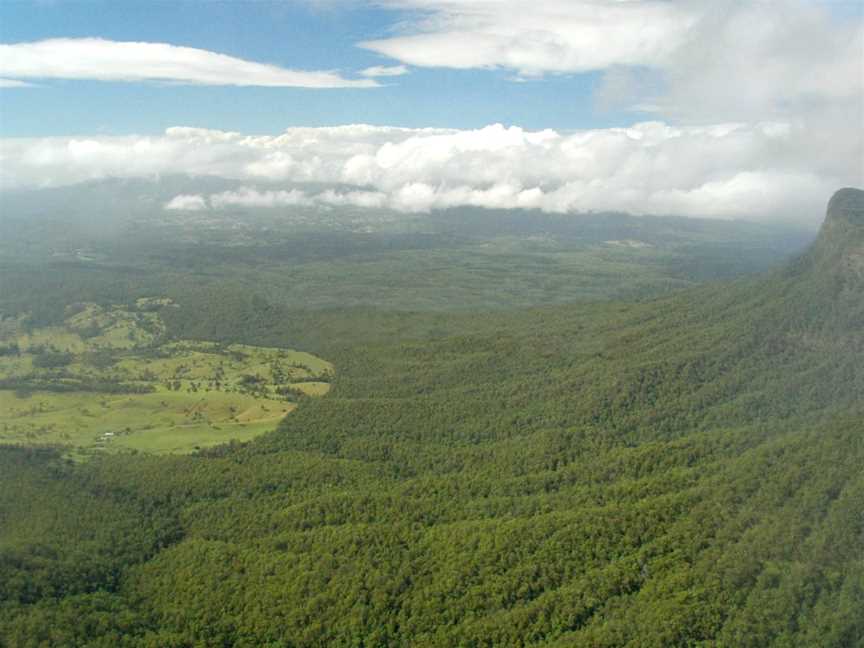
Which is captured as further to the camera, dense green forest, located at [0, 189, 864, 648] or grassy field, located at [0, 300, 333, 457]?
grassy field, located at [0, 300, 333, 457]

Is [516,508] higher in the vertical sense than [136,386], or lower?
higher

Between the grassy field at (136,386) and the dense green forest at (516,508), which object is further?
the grassy field at (136,386)

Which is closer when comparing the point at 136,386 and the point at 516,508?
the point at 516,508

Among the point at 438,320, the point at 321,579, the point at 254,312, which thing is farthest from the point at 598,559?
the point at 254,312
